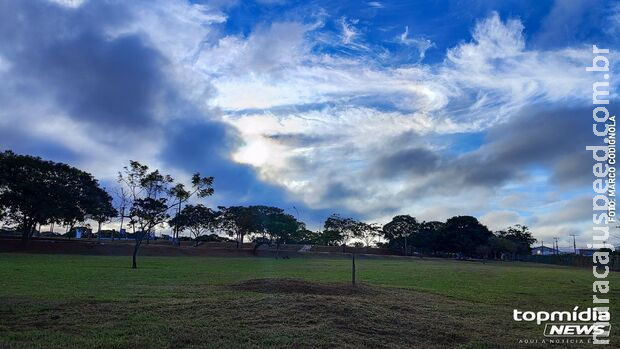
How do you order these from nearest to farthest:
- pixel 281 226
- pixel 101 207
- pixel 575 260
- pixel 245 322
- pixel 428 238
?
pixel 245 322, pixel 101 207, pixel 575 260, pixel 281 226, pixel 428 238

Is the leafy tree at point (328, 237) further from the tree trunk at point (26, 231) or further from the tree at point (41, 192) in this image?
the tree trunk at point (26, 231)

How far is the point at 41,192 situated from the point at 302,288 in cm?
5753

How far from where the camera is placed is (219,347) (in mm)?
8789

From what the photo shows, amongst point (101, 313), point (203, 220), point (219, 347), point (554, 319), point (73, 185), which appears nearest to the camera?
point (219, 347)

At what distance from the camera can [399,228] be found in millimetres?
122750

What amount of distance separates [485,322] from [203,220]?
272 ft

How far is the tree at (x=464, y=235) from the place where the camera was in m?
109

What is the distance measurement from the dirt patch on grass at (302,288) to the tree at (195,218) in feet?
244

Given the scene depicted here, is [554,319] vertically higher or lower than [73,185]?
lower

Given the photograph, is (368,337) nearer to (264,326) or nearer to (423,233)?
(264,326)

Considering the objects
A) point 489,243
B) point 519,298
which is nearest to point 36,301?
point 519,298

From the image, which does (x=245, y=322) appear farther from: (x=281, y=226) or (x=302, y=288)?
(x=281, y=226)

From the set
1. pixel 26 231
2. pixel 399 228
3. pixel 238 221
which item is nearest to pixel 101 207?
pixel 26 231

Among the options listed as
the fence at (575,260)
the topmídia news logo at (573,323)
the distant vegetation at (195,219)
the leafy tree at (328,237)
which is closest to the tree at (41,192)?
the distant vegetation at (195,219)
